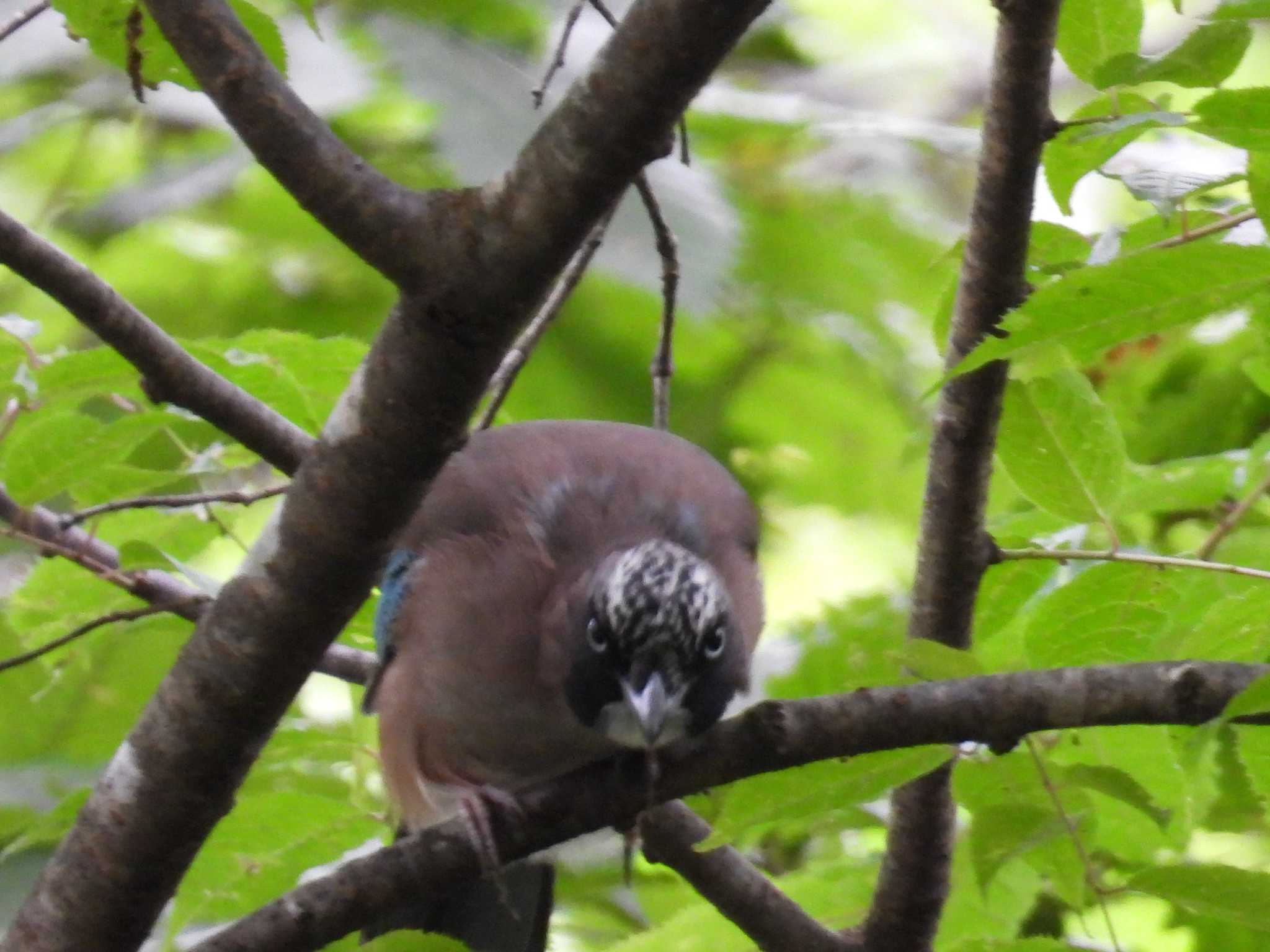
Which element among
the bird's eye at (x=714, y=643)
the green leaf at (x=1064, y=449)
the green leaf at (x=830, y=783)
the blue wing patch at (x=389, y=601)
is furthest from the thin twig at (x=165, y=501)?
the green leaf at (x=1064, y=449)

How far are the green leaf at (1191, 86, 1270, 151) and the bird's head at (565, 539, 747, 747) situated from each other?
137 centimetres

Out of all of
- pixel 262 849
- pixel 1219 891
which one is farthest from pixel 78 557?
pixel 1219 891

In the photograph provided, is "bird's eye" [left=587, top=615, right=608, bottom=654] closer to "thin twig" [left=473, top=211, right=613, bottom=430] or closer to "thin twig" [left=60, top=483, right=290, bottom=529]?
"thin twig" [left=473, top=211, right=613, bottom=430]

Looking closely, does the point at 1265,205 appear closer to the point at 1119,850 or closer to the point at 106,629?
the point at 1119,850

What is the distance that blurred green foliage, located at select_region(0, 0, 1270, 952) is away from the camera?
2.27 metres

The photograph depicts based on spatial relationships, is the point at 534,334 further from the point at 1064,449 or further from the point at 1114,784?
the point at 1114,784

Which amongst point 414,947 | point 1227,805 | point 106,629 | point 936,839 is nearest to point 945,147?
point 1227,805

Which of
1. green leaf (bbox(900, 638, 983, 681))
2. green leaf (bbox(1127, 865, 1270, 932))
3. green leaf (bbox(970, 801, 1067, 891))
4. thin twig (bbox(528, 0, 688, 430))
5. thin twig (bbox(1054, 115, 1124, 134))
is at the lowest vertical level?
green leaf (bbox(1127, 865, 1270, 932))

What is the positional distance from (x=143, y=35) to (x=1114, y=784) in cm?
196

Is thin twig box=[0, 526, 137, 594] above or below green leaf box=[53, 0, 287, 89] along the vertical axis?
below

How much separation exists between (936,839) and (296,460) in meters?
1.35

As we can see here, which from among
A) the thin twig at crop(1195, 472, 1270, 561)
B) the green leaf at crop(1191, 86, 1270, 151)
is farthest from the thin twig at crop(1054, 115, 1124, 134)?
the thin twig at crop(1195, 472, 1270, 561)

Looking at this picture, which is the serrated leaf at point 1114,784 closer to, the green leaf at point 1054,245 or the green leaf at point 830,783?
the green leaf at point 830,783

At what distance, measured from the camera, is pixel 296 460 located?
9.38 ft
